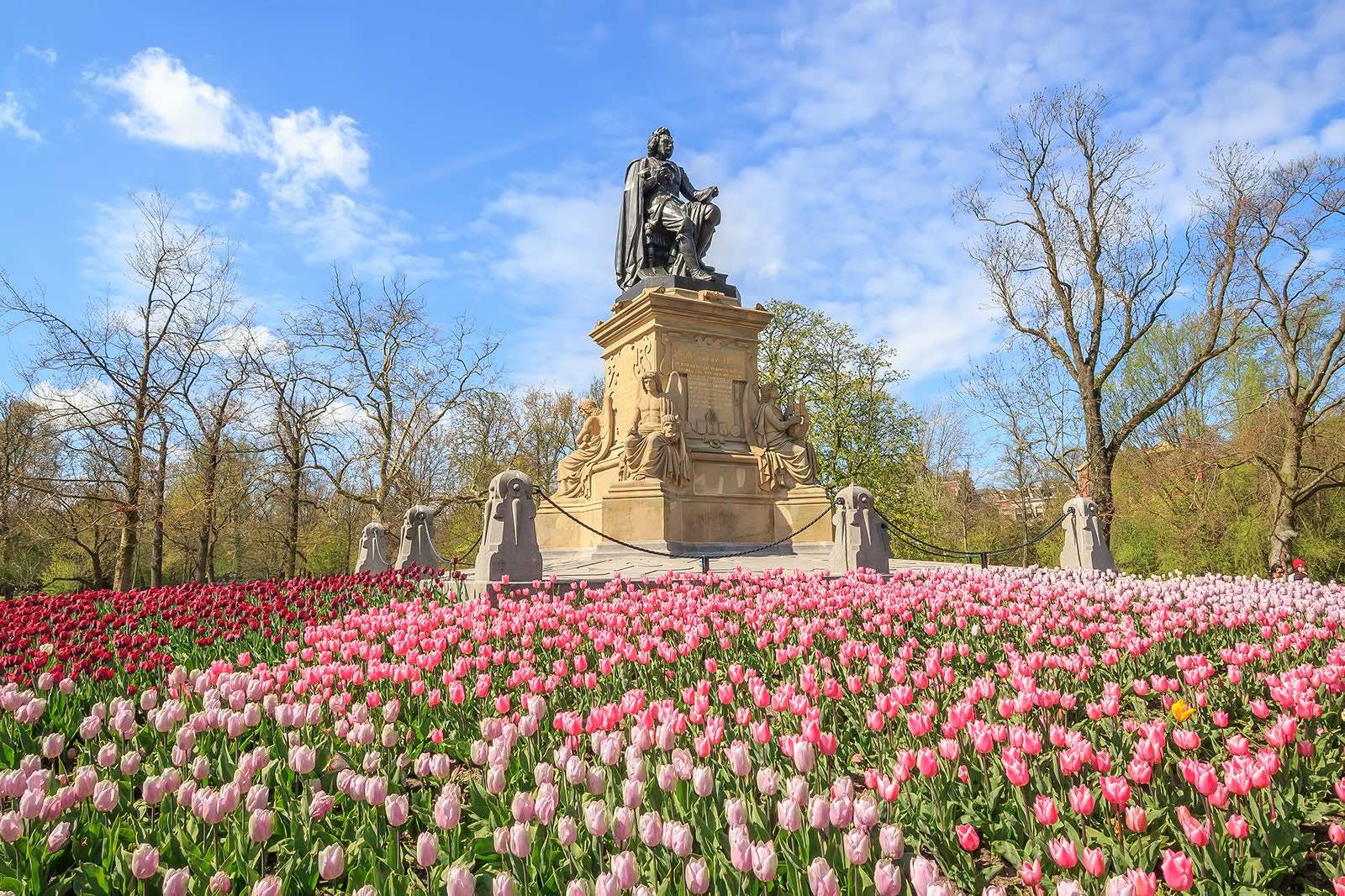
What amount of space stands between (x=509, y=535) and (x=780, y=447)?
7.44 metres

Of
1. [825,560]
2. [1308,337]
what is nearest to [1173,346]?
[1308,337]

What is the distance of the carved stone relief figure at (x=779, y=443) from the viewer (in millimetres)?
14352

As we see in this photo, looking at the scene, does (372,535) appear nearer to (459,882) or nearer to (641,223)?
(641,223)

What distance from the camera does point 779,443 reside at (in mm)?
15078

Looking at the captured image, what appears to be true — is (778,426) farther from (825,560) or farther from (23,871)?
(23,871)

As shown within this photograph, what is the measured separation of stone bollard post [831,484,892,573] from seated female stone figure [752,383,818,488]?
170 inches

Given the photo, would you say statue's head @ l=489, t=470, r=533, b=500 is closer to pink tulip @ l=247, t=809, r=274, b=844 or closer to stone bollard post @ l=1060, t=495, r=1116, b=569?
pink tulip @ l=247, t=809, r=274, b=844

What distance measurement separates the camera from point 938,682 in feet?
13.5

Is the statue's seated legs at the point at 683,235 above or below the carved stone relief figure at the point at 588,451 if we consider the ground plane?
above

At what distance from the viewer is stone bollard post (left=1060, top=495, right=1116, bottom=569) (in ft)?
34.8

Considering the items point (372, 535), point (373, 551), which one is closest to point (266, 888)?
point (372, 535)

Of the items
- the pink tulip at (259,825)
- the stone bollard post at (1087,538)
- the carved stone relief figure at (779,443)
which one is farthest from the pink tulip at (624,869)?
the carved stone relief figure at (779,443)

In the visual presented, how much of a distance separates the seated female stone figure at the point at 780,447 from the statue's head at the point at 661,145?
18.6 ft

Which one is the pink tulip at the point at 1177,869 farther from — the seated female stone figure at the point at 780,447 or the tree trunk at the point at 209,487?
the tree trunk at the point at 209,487
